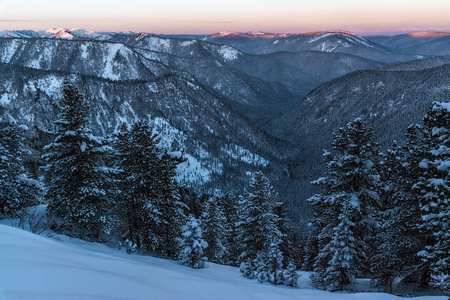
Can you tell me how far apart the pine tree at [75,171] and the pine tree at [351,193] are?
534 inches

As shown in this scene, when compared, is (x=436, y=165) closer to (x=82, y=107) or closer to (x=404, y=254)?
(x=404, y=254)

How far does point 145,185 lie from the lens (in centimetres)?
1697

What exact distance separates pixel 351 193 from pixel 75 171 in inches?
635

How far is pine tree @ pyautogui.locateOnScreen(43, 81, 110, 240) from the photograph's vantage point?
1455cm

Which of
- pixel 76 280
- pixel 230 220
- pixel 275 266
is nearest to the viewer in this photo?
pixel 76 280

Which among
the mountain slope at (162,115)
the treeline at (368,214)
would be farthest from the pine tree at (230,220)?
the mountain slope at (162,115)

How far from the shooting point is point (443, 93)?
7308 inches

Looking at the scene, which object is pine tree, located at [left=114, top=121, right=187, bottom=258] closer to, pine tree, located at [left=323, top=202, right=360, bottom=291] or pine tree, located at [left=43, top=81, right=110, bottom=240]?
pine tree, located at [left=43, top=81, right=110, bottom=240]

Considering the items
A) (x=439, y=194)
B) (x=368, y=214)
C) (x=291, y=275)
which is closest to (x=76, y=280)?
(x=291, y=275)

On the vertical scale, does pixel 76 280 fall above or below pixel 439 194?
below

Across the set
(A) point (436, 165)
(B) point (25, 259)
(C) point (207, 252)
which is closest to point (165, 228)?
(C) point (207, 252)

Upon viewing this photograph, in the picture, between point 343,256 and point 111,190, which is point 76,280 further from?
point 343,256

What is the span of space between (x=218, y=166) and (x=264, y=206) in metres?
140

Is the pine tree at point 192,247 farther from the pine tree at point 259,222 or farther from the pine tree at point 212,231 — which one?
the pine tree at point 212,231
